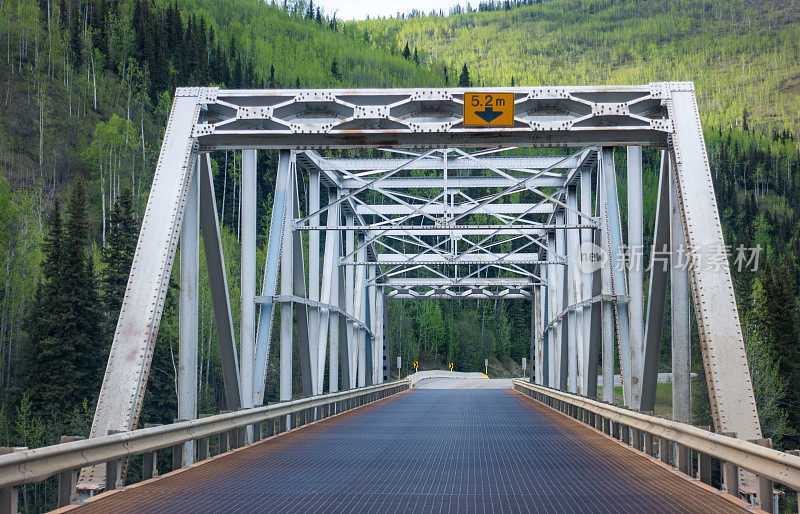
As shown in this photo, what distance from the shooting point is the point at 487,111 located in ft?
48.0

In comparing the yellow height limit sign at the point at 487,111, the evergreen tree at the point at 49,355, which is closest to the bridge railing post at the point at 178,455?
the yellow height limit sign at the point at 487,111

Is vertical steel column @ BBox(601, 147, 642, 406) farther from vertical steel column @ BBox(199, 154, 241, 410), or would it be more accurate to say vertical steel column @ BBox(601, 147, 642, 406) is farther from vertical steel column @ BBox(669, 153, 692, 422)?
vertical steel column @ BBox(199, 154, 241, 410)

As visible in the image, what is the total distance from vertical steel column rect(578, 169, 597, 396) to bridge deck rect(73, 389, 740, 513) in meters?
5.62

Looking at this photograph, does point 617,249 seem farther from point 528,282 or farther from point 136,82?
point 136,82

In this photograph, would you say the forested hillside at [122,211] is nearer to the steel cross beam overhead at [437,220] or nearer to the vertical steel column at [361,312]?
the vertical steel column at [361,312]

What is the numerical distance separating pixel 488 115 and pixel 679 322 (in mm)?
4121

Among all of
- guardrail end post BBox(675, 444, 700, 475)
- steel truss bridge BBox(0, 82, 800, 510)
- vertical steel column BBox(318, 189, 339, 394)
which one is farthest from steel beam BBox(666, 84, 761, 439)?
vertical steel column BBox(318, 189, 339, 394)

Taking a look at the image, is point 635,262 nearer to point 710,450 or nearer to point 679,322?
point 679,322

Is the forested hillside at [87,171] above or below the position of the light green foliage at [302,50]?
below

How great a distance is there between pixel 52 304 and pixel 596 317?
31.7 meters

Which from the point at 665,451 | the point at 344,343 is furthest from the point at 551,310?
the point at 665,451

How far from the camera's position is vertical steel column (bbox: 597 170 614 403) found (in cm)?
1920

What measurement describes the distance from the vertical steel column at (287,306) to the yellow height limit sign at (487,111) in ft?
20.4

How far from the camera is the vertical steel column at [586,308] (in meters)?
21.9
